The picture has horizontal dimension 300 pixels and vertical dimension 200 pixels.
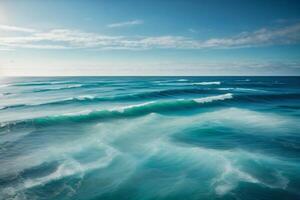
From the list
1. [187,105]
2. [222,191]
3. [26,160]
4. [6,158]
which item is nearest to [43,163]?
[26,160]

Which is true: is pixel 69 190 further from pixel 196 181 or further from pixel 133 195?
pixel 196 181

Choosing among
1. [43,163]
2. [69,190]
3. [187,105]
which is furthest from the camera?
[187,105]

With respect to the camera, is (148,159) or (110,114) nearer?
(148,159)

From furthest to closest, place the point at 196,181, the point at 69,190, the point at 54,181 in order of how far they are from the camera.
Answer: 1. the point at 196,181
2. the point at 54,181
3. the point at 69,190

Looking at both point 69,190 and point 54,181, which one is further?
point 54,181

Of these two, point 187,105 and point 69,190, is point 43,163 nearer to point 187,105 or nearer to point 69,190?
point 69,190

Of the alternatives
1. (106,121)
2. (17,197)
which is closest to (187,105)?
(106,121)

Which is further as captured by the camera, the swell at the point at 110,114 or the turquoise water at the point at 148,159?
the swell at the point at 110,114

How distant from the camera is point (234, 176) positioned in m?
9.36

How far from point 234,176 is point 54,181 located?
7.17m

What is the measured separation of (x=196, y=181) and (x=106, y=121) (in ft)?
40.5

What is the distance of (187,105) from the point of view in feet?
94.7

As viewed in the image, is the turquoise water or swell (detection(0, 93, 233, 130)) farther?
swell (detection(0, 93, 233, 130))

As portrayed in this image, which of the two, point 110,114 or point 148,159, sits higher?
point 110,114
